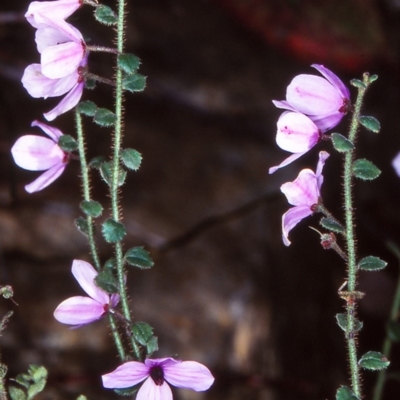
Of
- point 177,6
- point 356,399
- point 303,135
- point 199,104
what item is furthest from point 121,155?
point 177,6

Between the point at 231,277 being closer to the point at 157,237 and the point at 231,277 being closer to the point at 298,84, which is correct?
the point at 157,237

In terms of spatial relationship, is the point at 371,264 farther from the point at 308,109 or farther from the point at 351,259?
the point at 308,109

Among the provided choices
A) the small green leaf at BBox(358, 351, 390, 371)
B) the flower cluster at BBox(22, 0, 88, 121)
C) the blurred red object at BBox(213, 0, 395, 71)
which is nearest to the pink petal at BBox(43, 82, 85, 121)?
the flower cluster at BBox(22, 0, 88, 121)

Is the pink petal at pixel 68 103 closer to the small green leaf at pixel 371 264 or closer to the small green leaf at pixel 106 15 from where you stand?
the small green leaf at pixel 106 15

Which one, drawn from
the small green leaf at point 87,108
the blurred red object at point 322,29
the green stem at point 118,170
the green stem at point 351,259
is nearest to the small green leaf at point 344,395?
the green stem at point 351,259

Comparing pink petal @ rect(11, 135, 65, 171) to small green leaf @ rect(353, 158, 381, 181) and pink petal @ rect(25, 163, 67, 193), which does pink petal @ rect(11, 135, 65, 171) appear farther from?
small green leaf @ rect(353, 158, 381, 181)
